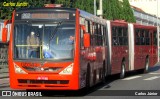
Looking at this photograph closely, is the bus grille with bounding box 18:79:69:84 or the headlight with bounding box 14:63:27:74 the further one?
the headlight with bounding box 14:63:27:74

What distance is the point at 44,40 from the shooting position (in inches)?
609

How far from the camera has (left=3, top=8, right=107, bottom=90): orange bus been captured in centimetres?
1524

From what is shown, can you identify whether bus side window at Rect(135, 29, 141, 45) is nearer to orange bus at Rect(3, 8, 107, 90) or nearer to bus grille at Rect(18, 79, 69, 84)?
orange bus at Rect(3, 8, 107, 90)

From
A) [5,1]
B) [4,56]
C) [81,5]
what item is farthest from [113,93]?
[81,5]

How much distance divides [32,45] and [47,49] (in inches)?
19.5

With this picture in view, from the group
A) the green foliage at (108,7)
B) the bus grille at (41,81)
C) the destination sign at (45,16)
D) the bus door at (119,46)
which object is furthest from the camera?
the green foliage at (108,7)

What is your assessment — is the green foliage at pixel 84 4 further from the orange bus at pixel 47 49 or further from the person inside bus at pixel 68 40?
the person inside bus at pixel 68 40

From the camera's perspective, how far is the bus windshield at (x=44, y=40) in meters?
15.4

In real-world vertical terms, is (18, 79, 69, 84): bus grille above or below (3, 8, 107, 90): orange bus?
below

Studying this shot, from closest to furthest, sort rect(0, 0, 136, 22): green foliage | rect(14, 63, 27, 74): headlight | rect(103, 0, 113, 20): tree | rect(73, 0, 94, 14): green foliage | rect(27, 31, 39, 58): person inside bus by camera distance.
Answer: rect(14, 63, 27, 74): headlight
rect(27, 31, 39, 58): person inside bus
rect(0, 0, 136, 22): green foliage
rect(73, 0, 94, 14): green foliage
rect(103, 0, 113, 20): tree

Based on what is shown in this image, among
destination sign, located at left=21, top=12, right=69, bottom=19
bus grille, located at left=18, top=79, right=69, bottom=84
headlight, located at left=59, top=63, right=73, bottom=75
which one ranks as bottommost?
bus grille, located at left=18, top=79, right=69, bottom=84

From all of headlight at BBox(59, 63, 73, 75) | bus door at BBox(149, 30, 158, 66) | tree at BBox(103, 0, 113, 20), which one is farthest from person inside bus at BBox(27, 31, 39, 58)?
tree at BBox(103, 0, 113, 20)

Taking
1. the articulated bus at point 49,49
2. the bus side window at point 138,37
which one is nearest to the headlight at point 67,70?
the articulated bus at point 49,49

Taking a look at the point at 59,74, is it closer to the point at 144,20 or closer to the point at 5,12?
the point at 5,12
